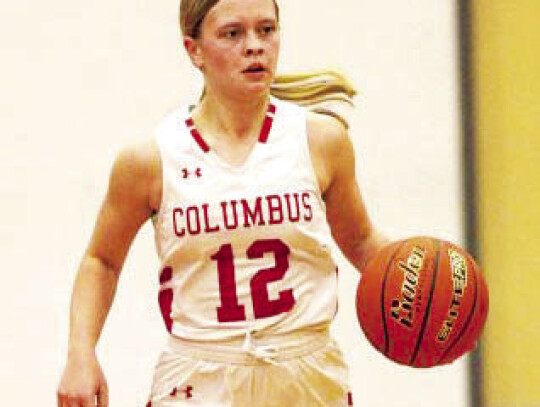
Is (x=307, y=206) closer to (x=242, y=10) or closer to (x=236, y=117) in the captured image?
(x=236, y=117)

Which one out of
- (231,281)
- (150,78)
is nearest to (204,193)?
(231,281)

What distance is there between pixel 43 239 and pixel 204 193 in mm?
1895

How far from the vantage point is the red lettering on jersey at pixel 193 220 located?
2.98 m

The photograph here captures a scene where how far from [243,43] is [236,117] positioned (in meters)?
0.17

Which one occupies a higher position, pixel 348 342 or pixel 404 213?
pixel 404 213

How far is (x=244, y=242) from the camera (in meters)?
2.98

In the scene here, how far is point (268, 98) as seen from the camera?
124 inches

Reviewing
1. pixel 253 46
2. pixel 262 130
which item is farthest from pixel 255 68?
pixel 262 130

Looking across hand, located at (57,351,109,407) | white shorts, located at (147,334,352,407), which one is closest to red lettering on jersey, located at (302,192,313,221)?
white shorts, located at (147,334,352,407)

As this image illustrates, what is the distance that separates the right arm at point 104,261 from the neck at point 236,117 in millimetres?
139

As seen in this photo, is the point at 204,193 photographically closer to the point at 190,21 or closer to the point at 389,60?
the point at 190,21

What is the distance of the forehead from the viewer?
2.98 meters

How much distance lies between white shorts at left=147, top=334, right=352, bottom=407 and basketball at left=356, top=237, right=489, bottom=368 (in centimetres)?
14

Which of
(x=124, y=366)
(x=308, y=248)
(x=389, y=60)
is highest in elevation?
(x=389, y=60)
